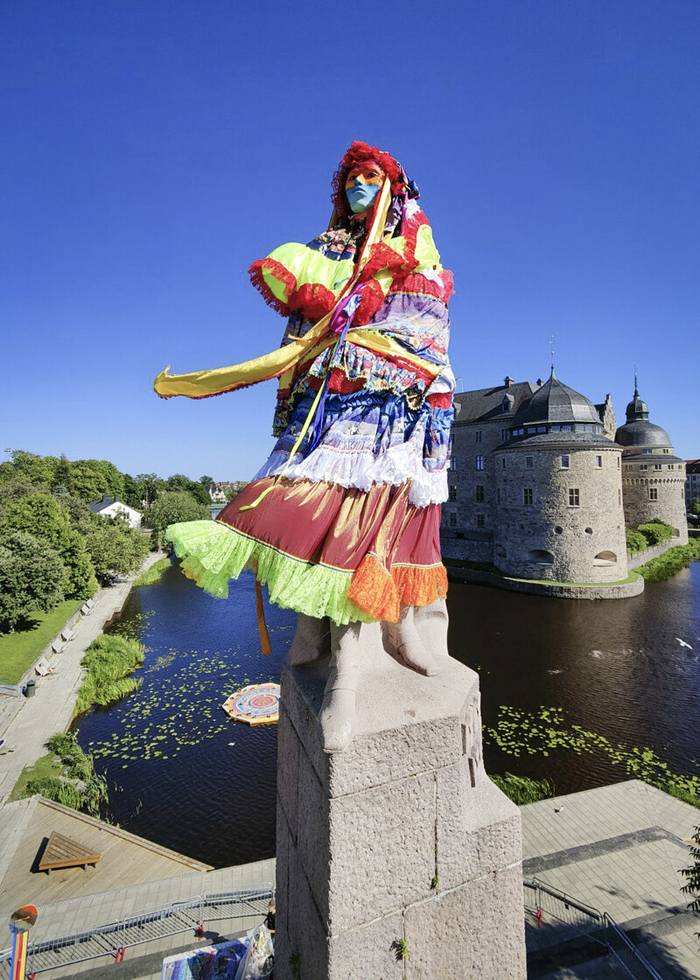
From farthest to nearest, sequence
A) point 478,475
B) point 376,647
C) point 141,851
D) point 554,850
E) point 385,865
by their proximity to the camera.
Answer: point 478,475 → point 141,851 → point 554,850 → point 376,647 → point 385,865

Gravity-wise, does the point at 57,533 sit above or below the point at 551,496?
below

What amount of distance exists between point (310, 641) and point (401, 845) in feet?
4.88

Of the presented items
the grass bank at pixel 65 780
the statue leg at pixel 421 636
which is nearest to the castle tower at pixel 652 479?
the grass bank at pixel 65 780

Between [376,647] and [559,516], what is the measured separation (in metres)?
29.0

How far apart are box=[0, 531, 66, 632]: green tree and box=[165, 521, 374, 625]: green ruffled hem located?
22259mm

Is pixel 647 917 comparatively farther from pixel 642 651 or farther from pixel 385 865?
pixel 642 651

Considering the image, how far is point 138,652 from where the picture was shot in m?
21.4

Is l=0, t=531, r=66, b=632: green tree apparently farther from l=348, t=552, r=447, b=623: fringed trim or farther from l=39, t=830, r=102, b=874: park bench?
l=348, t=552, r=447, b=623: fringed trim

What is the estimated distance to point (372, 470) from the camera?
11.6 feet

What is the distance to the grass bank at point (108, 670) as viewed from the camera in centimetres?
1745

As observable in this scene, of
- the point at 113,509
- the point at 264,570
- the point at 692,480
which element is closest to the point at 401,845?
the point at 264,570

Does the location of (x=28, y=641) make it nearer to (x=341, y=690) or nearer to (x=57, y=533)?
(x=57, y=533)

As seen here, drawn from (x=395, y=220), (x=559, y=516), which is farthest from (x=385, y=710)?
(x=559, y=516)

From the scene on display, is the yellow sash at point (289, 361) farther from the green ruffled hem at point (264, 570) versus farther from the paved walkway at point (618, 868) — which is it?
the paved walkway at point (618, 868)
